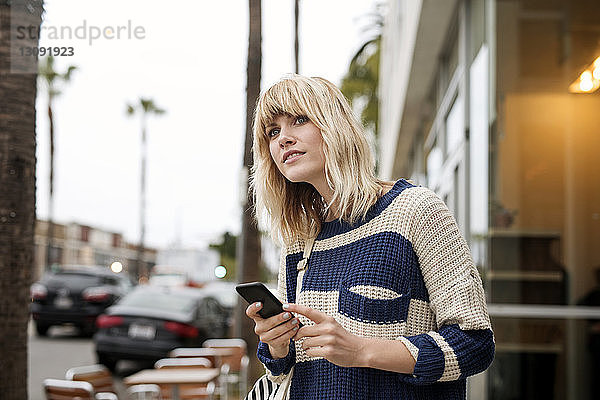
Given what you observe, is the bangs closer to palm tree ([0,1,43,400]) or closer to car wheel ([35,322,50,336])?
palm tree ([0,1,43,400])

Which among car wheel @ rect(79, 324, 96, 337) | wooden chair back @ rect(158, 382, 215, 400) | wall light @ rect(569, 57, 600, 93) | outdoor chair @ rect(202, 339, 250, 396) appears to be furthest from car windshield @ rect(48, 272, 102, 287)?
wall light @ rect(569, 57, 600, 93)

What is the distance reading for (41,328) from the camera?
55.7ft

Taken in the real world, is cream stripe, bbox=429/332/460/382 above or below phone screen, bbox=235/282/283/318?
below

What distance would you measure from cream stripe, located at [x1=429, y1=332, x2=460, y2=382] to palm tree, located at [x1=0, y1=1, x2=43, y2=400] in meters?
2.99

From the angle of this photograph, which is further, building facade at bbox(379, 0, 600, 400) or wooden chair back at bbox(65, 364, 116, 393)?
building facade at bbox(379, 0, 600, 400)

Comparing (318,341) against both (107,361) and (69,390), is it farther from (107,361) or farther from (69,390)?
(107,361)

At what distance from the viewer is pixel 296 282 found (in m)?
2.14

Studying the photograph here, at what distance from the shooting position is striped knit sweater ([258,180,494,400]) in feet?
5.67

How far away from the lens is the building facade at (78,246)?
174 feet

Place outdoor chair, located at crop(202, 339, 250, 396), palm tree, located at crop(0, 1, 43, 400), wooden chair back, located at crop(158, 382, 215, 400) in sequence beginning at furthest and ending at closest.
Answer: outdoor chair, located at crop(202, 339, 250, 396), wooden chair back, located at crop(158, 382, 215, 400), palm tree, located at crop(0, 1, 43, 400)

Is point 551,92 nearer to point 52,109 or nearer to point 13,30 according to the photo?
point 13,30

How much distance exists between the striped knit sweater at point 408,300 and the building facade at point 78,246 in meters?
48.0

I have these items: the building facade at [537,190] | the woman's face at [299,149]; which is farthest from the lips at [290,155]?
the building facade at [537,190]

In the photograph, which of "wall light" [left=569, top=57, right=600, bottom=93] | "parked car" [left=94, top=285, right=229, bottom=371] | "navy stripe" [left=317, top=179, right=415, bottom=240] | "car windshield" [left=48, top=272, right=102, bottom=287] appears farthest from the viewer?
"car windshield" [left=48, top=272, right=102, bottom=287]
